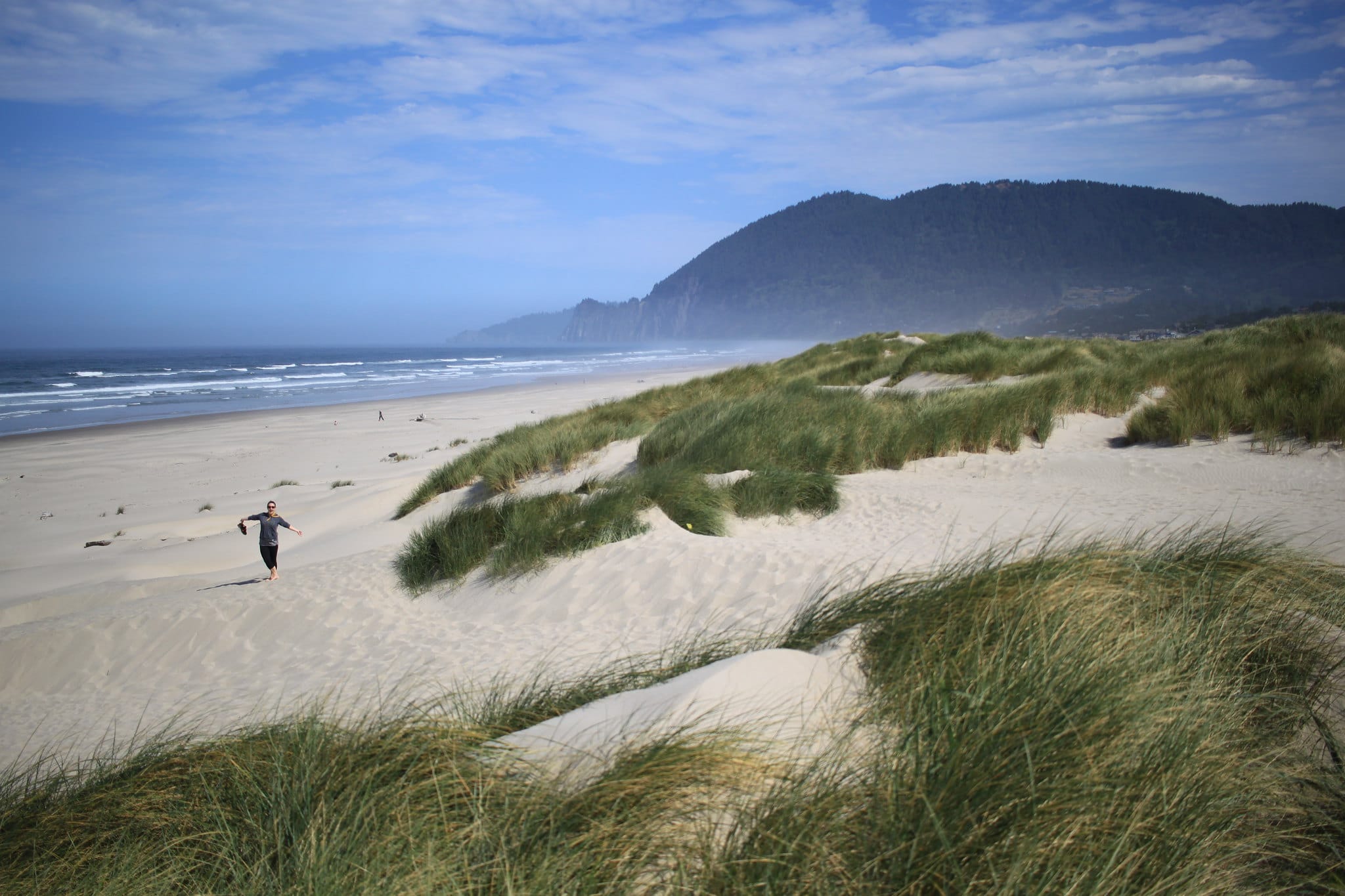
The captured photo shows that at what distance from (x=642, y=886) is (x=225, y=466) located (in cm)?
1780

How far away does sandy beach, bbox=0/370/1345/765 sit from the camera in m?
4.91

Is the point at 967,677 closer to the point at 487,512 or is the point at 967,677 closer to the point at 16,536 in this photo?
the point at 487,512

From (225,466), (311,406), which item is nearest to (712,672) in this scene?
(225,466)

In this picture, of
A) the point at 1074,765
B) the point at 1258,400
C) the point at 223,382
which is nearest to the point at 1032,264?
the point at 223,382

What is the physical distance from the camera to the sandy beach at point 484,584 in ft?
16.1

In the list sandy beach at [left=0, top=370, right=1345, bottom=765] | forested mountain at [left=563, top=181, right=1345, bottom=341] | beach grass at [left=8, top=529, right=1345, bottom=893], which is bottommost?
sandy beach at [left=0, top=370, right=1345, bottom=765]

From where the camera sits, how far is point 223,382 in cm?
4378

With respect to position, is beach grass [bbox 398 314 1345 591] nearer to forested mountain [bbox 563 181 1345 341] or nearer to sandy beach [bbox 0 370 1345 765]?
sandy beach [bbox 0 370 1345 765]

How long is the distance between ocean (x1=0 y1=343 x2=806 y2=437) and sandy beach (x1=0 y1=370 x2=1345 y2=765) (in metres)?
20.7

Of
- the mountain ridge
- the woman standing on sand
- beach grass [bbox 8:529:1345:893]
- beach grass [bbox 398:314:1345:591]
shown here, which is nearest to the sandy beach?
the woman standing on sand

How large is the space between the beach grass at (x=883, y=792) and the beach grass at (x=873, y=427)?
403cm

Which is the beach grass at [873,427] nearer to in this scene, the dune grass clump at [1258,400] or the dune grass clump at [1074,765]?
the dune grass clump at [1258,400]

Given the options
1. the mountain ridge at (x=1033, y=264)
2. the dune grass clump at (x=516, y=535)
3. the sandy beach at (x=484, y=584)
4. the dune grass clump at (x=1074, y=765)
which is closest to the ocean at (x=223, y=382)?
the sandy beach at (x=484, y=584)

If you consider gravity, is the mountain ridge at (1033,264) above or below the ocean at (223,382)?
above
